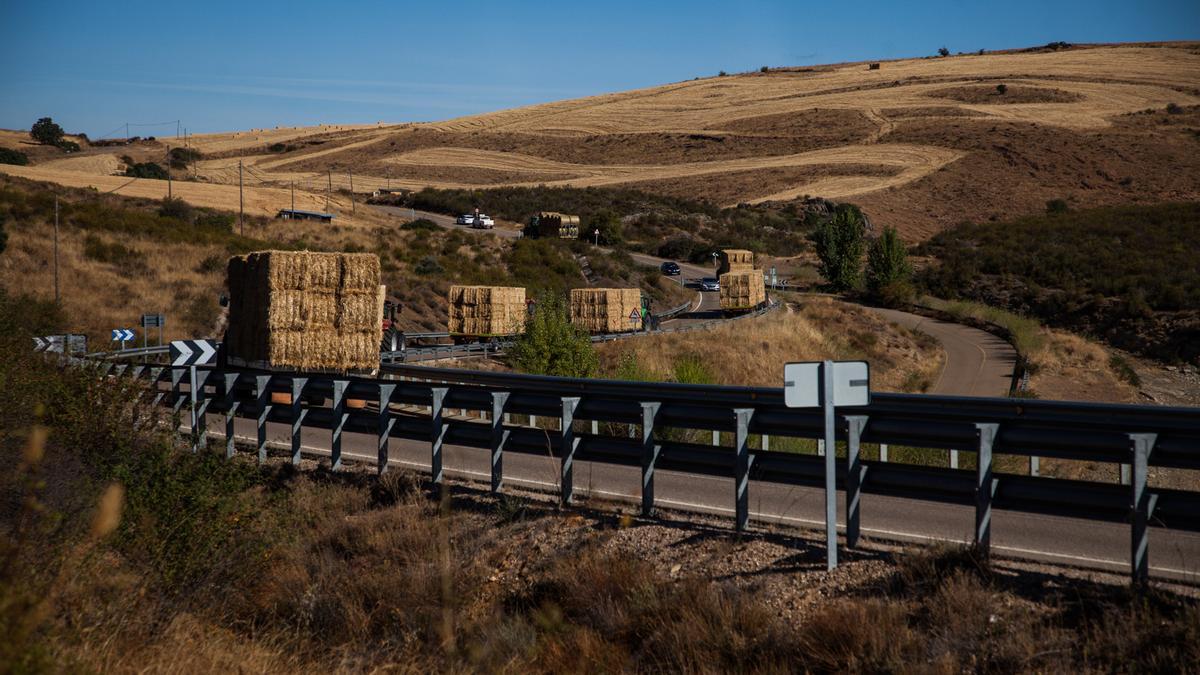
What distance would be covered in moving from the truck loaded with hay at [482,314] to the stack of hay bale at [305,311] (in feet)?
55.5

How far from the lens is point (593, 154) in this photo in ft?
485

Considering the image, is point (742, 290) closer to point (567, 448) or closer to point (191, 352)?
point (191, 352)

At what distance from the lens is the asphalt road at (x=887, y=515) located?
8.06 m

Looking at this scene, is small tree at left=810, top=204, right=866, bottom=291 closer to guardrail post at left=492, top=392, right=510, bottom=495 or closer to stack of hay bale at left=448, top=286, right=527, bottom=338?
stack of hay bale at left=448, top=286, right=527, bottom=338

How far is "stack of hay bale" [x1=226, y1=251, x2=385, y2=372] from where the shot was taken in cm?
2334

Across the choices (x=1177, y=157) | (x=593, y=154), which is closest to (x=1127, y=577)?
(x=1177, y=157)

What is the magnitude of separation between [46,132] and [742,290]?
127055mm

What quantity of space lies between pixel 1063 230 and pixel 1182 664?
82787 millimetres

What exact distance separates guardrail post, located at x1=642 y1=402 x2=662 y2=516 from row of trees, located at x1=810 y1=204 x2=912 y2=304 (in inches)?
2300

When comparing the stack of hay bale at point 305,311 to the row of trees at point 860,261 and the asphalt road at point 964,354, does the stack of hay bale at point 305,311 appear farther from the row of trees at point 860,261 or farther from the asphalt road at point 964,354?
the row of trees at point 860,261

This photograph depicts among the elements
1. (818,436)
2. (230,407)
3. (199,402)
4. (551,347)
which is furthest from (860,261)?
(818,436)

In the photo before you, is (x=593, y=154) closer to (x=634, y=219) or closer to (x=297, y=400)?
(x=634, y=219)

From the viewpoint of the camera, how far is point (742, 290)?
196 ft

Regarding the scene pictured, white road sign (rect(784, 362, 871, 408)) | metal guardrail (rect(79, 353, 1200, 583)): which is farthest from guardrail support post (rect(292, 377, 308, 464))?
white road sign (rect(784, 362, 871, 408))
